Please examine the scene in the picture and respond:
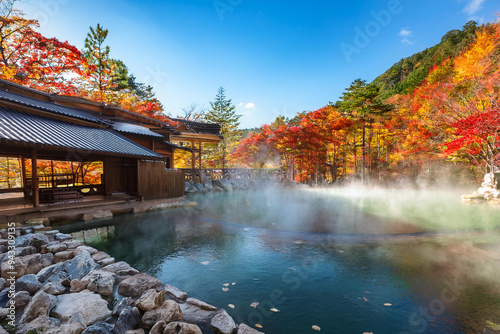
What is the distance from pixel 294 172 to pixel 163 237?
16.8 m

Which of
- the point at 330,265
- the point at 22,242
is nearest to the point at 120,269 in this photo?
the point at 22,242

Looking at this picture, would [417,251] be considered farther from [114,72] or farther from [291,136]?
[114,72]

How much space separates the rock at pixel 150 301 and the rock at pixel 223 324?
0.66 m

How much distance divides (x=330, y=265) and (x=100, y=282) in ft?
11.9

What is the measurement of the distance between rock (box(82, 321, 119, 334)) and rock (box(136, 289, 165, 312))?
1.12ft

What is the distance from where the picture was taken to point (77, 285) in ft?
9.18

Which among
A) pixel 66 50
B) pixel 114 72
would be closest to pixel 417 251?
pixel 66 50

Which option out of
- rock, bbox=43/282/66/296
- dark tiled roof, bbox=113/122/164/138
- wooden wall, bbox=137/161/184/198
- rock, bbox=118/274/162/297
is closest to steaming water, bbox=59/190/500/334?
rock, bbox=118/274/162/297

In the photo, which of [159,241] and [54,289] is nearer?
[54,289]

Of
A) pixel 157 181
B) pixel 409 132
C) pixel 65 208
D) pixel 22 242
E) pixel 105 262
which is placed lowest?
pixel 105 262

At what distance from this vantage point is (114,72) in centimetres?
1950

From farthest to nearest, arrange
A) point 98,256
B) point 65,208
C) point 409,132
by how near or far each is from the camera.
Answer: point 409,132 < point 65,208 < point 98,256

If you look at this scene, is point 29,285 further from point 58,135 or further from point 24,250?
point 58,135

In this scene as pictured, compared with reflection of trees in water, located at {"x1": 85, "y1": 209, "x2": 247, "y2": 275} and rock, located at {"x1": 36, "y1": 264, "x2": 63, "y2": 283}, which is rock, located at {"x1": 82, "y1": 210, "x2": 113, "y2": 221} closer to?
Result: reflection of trees in water, located at {"x1": 85, "y1": 209, "x2": 247, "y2": 275}
